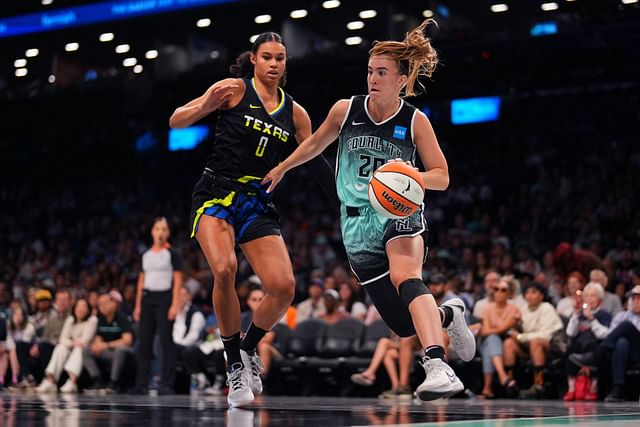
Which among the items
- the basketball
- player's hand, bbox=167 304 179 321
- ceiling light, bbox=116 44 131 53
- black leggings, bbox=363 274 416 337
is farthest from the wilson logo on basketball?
ceiling light, bbox=116 44 131 53

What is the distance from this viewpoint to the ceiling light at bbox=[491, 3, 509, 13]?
19469mm

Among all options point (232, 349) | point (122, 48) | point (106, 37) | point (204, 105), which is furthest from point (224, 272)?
point (122, 48)

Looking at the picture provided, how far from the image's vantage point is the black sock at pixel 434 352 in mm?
4555

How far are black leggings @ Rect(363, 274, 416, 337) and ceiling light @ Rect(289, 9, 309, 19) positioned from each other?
17.8 meters

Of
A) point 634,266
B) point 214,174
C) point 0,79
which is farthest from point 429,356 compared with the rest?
point 0,79

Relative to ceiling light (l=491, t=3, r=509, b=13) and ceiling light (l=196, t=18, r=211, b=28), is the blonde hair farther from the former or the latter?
ceiling light (l=196, t=18, r=211, b=28)

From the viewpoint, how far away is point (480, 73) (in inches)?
771

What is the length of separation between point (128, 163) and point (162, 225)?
15099 mm

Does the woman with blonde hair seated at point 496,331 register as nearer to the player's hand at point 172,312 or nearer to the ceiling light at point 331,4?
the player's hand at point 172,312

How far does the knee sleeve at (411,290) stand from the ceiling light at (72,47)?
70.0ft

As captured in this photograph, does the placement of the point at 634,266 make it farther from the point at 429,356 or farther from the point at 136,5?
the point at 136,5

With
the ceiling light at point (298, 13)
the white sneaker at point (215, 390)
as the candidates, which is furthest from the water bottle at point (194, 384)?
the ceiling light at point (298, 13)

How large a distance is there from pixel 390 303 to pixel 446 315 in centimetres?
31

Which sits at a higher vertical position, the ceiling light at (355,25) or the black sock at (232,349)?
the ceiling light at (355,25)
